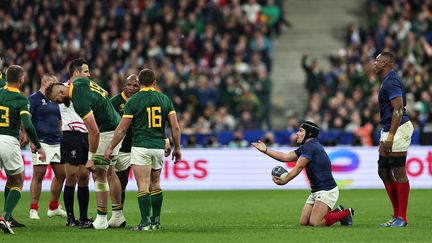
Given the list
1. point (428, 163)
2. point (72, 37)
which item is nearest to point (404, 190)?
point (428, 163)

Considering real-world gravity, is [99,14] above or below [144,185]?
above

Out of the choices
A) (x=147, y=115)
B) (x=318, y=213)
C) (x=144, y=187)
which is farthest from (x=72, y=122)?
(x=318, y=213)

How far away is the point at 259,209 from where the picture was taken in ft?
63.4

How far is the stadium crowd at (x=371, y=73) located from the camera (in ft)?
95.8

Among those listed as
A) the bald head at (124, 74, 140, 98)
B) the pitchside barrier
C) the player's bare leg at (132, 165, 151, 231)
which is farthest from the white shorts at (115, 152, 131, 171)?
the pitchside barrier

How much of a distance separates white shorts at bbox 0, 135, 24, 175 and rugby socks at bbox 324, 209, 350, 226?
462cm

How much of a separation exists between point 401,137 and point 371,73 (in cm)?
1578

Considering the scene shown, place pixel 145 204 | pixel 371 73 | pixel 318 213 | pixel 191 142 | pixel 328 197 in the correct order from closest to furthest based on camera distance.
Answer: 1. pixel 145 204
2. pixel 318 213
3. pixel 328 197
4. pixel 191 142
5. pixel 371 73

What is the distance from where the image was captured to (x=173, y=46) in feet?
104

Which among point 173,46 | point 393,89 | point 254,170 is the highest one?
point 173,46

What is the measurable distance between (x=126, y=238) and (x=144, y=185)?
3.54ft

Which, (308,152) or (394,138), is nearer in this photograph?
(394,138)

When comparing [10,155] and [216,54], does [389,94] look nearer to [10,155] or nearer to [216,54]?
[10,155]

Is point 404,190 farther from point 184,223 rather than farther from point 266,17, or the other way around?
point 266,17
